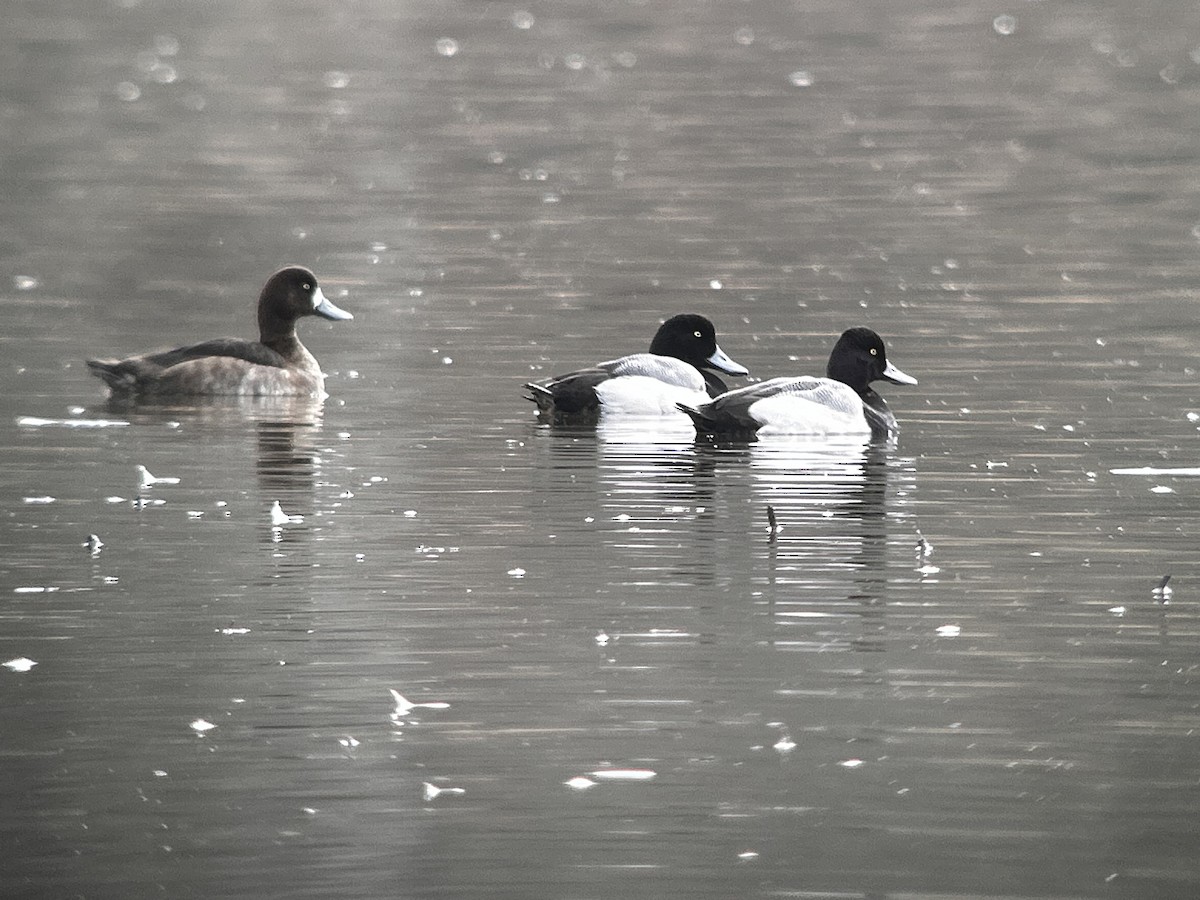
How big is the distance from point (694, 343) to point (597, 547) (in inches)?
215

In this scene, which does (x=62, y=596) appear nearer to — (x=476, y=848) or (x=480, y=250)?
(x=476, y=848)

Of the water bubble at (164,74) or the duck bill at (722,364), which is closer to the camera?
the duck bill at (722,364)

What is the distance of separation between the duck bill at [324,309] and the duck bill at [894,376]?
13.8ft

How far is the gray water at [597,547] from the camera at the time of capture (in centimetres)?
732

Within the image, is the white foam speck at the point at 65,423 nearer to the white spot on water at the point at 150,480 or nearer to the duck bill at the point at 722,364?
the white spot on water at the point at 150,480

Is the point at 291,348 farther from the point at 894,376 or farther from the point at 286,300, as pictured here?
the point at 894,376

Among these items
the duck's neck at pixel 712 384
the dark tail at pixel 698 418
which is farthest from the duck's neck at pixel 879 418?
the duck's neck at pixel 712 384

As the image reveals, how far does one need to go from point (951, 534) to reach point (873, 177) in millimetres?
17095

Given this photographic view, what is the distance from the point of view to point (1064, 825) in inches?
289

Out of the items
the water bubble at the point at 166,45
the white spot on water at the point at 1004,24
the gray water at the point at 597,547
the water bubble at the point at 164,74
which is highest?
the white spot on water at the point at 1004,24

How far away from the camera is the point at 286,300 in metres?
17.5

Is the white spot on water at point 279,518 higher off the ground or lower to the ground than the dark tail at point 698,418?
lower

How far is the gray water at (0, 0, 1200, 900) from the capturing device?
732 centimetres

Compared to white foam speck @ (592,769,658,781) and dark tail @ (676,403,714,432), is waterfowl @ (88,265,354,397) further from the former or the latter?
white foam speck @ (592,769,658,781)
